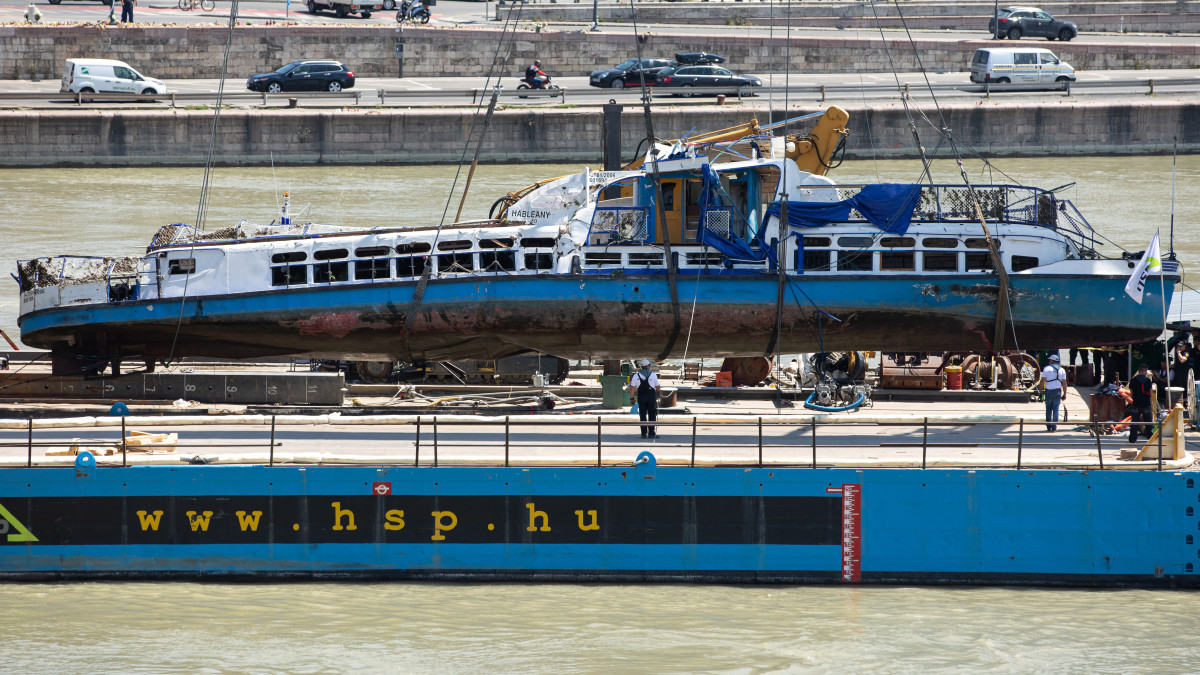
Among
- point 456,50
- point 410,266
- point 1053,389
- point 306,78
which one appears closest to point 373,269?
point 410,266

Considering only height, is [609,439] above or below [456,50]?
below

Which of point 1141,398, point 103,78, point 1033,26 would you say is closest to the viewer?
point 1141,398

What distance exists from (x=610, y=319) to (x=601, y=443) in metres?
4.71

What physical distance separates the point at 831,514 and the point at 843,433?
3.29 meters

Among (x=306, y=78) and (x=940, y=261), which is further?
(x=306, y=78)

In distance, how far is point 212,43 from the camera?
58312 mm

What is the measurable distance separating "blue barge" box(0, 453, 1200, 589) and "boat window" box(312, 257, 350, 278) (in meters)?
7.21

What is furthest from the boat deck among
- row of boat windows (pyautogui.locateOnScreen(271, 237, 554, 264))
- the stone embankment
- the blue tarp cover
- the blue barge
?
the stone embankment

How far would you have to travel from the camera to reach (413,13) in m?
63.8

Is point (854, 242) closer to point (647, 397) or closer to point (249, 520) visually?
point (647, 397)

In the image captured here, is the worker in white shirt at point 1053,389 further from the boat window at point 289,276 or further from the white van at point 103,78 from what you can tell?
the white van at point 103,78

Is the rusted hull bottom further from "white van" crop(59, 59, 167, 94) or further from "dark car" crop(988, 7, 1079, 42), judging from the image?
"dark car" crop(988, 7, 1079, 42)

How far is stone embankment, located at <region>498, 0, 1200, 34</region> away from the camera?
6844 cm

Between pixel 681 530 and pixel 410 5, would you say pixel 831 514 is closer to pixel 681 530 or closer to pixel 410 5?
pixel 681 530
